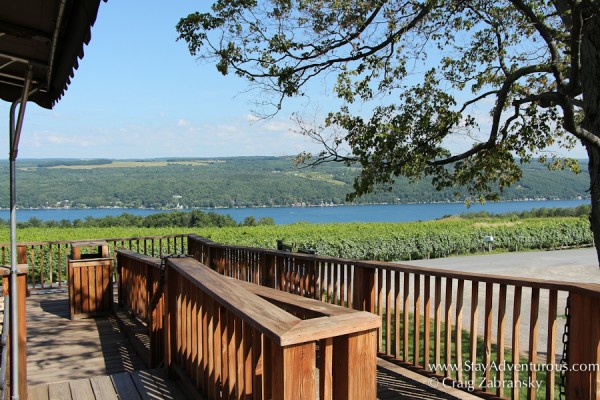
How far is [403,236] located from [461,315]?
1802cm

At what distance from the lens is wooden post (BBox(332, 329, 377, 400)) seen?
75.0 inches

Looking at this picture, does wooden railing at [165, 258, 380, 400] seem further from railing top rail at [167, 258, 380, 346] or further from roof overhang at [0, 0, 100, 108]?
roof overhang at [0, 0, 100, 108]

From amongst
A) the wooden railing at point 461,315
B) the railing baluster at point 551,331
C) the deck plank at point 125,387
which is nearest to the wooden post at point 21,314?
the deck plank at point 125,387

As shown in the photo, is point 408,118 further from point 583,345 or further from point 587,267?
point 587,267

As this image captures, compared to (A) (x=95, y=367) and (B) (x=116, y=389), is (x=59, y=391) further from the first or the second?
(A) (x=95, y=367)

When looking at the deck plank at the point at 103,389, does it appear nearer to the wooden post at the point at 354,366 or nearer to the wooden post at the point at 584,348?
the wooden post at the point at 354,366

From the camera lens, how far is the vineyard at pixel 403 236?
60.7ft

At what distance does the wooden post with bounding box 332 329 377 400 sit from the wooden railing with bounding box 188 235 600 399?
1.81m

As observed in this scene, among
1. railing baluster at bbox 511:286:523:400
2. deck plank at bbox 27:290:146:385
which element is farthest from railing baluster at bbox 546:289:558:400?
deck plank at bbox 27:290:146:385

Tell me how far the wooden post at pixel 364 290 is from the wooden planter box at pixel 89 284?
4389 mm

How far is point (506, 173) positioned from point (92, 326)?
7893 millimetres

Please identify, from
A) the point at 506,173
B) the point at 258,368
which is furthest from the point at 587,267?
the point at 258,368

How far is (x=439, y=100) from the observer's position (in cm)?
900

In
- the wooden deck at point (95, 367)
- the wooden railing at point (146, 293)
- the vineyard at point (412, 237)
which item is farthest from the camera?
the vineyard at point (412, 237)
